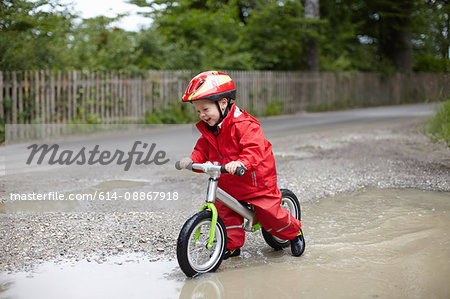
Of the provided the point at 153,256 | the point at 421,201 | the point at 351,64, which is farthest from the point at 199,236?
the point at 351,64

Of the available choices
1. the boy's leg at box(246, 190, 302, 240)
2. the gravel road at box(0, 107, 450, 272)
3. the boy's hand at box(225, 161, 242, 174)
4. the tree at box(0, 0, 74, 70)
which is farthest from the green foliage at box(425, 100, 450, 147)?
the tree at box(0, 0, 74, 70)

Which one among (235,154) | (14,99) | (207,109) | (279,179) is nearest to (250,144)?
(235,154)

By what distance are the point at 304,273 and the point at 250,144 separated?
3.58 feet

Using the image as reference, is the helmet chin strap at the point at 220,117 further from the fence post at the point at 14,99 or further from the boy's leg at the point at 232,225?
the fence post at the point at 14,99

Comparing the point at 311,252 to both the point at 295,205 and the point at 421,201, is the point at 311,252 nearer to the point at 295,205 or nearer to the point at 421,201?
the point at 295,205

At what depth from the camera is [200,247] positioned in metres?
4.10

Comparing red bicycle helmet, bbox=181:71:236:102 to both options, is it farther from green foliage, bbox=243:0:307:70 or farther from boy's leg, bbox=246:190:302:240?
green foliage, bbox=243:0:307:70

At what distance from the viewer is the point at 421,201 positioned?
6.29m

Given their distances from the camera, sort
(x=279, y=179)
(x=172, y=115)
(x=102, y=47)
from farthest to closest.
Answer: (x=172, y=115)
(x=102, y=47)
(x=279, y=179)

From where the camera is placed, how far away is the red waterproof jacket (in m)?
3.95

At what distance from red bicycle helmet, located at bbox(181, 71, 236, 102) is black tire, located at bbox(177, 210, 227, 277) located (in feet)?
2.86

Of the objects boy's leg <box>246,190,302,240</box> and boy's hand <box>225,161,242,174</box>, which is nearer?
boy's hand <box>225,161,242,174</box>

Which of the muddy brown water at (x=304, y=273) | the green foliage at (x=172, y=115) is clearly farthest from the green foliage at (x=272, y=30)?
the muddy brown water at (x=304, y=273)

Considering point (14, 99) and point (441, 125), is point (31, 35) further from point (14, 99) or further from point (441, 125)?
point (441, 125)
